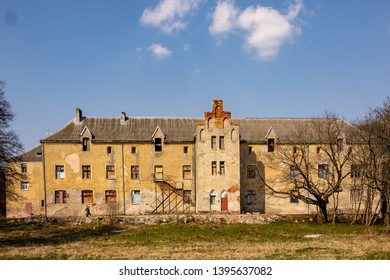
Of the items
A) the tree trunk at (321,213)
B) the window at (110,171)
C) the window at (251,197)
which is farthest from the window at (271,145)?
the window at (110,171)

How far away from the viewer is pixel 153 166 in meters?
39.3

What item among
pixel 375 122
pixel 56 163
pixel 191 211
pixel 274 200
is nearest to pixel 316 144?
pixel 274 200

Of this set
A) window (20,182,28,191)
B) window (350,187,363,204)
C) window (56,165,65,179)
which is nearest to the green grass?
window (350,187,363,204)

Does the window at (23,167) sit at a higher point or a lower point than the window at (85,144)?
lower

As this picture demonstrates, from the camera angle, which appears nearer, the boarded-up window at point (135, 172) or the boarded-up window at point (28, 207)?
the boarded-up window at point (135, 172)

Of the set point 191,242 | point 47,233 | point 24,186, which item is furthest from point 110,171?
point 191,242

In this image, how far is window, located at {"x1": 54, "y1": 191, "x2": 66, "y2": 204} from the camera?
1519 inches

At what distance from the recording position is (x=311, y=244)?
18.5 m

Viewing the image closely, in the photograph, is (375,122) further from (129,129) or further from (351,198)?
(129,129)

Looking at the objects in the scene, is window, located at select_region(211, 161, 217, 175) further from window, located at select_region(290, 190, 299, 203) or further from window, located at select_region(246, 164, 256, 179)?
window, located at select_region(290, 190, 299, 203)

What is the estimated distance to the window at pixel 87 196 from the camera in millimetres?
38844

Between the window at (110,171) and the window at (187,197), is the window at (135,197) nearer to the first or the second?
the window at (110,171)

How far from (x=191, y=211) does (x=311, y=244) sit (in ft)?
69.4

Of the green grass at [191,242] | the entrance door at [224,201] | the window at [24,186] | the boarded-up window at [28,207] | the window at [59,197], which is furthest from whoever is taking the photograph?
the window at [24,186]
